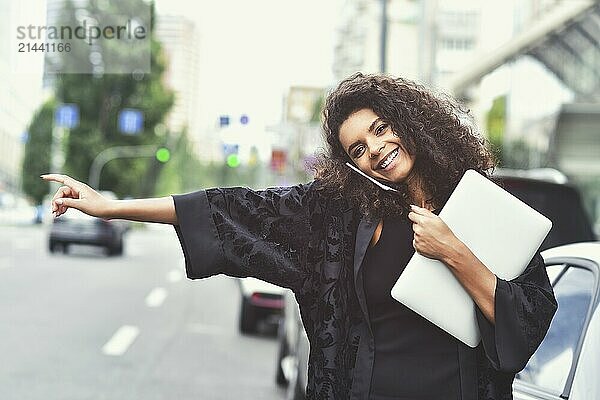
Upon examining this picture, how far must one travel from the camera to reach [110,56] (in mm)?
37125

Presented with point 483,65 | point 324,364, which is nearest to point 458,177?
point 324,364

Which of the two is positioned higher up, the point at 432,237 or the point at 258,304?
the point at 432,237

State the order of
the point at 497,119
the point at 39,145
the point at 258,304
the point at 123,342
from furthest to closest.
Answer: the point at 39,145, the point at 497,119, the point at 258,304, the point at 123,342

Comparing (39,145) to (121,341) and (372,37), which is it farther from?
(121,341)

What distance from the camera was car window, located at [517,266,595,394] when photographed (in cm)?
346

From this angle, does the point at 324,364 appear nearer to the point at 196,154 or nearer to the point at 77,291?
the point at 77,291

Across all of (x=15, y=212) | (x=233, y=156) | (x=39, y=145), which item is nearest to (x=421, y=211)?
(x=233, y=156)

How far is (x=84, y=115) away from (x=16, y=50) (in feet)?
175

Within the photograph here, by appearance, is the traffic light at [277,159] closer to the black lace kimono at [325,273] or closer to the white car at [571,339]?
the white car at [571,339]

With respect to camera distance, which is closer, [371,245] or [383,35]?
[371,245]

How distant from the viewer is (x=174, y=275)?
23203mm

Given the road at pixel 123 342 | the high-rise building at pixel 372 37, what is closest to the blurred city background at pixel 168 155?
the road at pixel 123 342

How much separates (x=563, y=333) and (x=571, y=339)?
0.12 metres

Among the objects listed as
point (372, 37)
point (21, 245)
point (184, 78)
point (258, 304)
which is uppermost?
point (372, 37)
